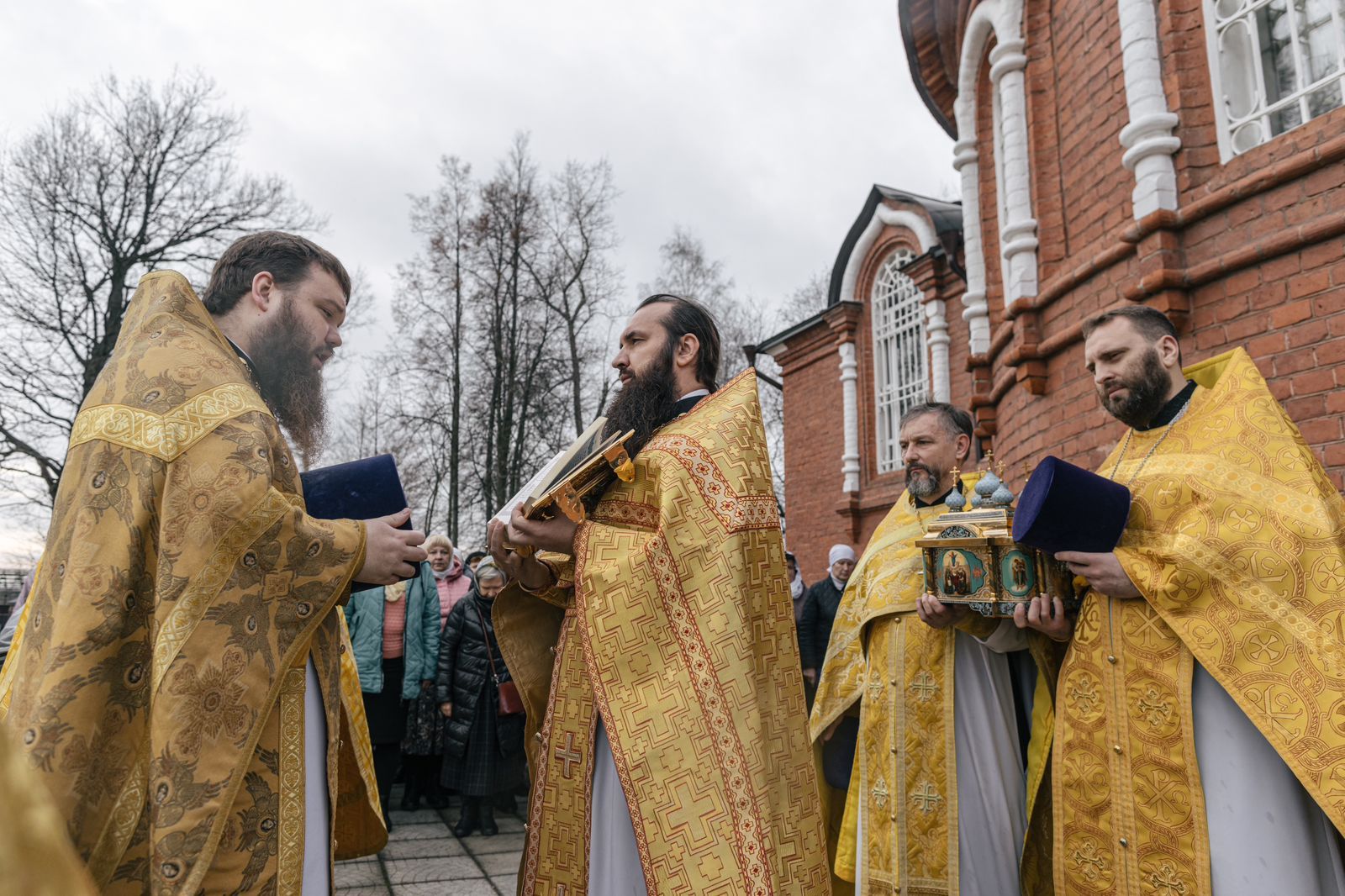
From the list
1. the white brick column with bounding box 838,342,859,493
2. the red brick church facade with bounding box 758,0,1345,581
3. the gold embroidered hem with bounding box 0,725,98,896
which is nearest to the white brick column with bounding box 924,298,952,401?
the white brick column with bounding box 838,342,859,493

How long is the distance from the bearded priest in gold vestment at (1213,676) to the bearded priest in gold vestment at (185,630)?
2.22 m

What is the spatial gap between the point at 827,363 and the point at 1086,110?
35.0 ft

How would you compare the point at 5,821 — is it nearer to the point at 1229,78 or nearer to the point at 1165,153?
A: the point at 1165,153

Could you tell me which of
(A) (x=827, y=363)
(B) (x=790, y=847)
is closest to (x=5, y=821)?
(B) (x=790, y=847)

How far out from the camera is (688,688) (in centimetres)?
237

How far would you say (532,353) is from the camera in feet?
61.9

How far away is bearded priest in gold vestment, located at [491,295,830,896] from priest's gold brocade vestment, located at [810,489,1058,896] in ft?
3.54

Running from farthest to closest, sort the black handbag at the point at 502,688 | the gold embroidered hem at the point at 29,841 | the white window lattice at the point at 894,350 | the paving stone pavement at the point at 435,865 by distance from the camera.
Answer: the white window lattice at the point at 894,350 < the black handbag at the point at 502,688 < the paving stone pavement at the point at 435,865 < the gold embroidered hem at the point at 29,841

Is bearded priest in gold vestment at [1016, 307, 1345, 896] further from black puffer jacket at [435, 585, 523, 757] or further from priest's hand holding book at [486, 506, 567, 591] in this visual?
black puffer jacket at [435, 585, 523, 757]

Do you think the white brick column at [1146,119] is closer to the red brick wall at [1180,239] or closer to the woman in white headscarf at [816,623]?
the red brick wall at [1180,239]

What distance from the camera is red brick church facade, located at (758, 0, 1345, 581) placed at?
3857 mm

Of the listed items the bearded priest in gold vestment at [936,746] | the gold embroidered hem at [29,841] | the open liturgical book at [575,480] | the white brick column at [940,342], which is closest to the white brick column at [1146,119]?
the bearded priest in gold vestment at [936,746]

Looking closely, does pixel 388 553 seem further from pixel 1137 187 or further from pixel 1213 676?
pixel 1137 187

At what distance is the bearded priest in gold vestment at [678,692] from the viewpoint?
227cm
